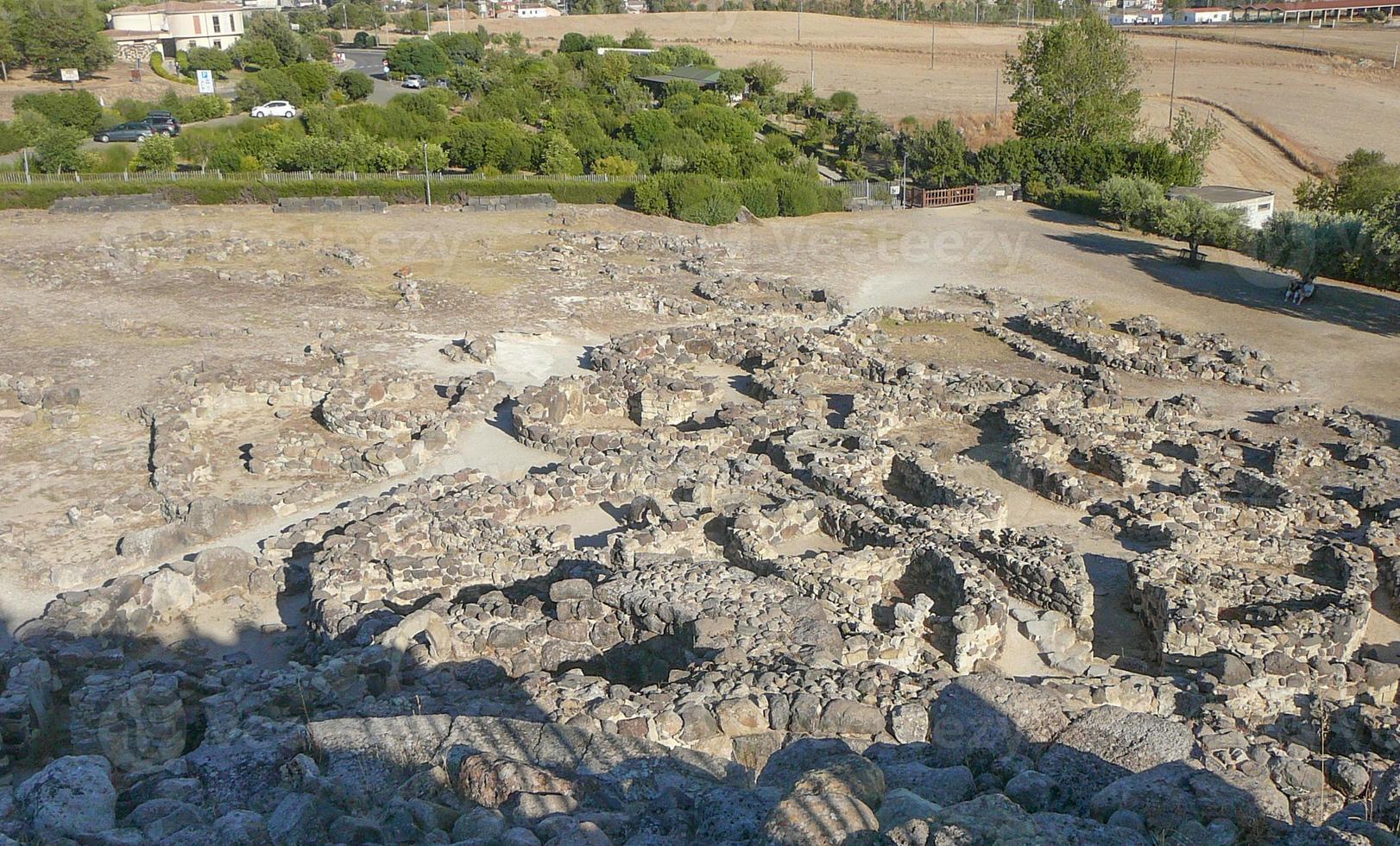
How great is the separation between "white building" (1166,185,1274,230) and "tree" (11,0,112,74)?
63.6 meters

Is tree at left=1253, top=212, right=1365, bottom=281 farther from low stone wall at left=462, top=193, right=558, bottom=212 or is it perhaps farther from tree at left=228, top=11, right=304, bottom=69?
tree at left=228, top=11, right=304, bottom=69

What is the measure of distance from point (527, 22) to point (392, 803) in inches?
4780

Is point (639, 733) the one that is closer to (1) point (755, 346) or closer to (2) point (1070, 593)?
(2) point (1070, 593)

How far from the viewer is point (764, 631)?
12133mm

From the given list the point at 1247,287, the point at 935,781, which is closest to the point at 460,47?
the point at 1247,287

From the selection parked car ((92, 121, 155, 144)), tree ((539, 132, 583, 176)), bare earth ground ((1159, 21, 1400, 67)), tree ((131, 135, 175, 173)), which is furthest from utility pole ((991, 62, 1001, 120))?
parked car ((92, 121, 155, 144))

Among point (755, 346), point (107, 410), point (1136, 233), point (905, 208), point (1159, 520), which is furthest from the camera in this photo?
point (905, 208)

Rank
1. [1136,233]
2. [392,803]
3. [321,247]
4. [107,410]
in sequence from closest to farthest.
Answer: [392,803] → [107,410] → [321,247] → [1136,233]

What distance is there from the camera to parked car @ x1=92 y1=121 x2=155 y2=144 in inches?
2099

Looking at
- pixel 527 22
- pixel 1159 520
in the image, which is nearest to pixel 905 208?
pixel 1159 520

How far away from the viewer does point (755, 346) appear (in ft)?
83.8

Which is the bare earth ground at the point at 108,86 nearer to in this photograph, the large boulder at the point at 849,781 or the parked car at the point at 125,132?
the parked car at the point at 125,132

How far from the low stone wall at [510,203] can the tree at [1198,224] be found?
21.4m

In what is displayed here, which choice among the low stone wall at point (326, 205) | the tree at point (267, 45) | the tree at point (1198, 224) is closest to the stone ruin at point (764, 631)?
the tree at point (1198, 224)
